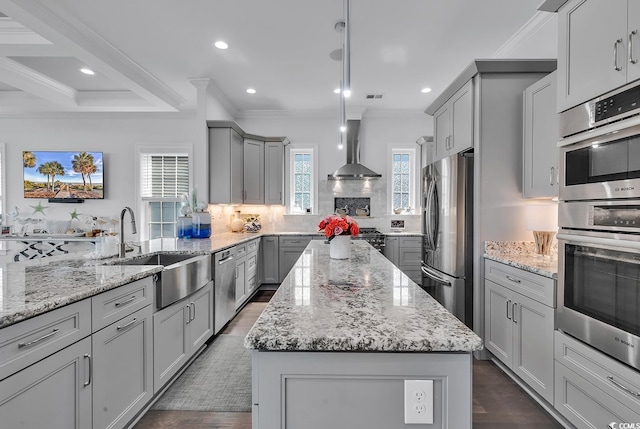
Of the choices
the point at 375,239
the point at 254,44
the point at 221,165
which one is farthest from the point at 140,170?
the point at 375,239

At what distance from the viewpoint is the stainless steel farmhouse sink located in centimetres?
194

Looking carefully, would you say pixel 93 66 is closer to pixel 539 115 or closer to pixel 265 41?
pixel 265 41

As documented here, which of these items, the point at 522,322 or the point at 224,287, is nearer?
the point at 522,322

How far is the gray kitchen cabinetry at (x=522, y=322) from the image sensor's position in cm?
180

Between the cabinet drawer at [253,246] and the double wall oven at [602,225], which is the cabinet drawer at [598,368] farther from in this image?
the cabinet drawer at [253,246]

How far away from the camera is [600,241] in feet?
4.69

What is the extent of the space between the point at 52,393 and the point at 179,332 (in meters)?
1.02

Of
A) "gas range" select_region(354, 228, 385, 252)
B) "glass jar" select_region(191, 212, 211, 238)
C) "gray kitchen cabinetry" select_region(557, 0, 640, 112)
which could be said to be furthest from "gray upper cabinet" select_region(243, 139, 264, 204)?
"gray kitchen cabinetry" select_region(557, 0, 640, 112)

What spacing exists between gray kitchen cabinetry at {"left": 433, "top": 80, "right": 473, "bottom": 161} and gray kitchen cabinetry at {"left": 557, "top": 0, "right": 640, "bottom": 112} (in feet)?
2.94

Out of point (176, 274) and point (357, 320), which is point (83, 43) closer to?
point (176, 274)

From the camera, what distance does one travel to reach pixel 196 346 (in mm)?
2479

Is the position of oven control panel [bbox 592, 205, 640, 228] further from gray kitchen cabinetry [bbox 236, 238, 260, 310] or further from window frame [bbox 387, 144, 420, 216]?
window frame [bbox 387, 144, 420, 216]

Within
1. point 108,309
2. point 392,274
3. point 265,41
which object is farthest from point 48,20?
point 392,274

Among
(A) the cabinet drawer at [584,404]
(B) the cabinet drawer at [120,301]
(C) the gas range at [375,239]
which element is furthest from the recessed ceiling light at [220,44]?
(A) the cabinet drawer at [584,404]
